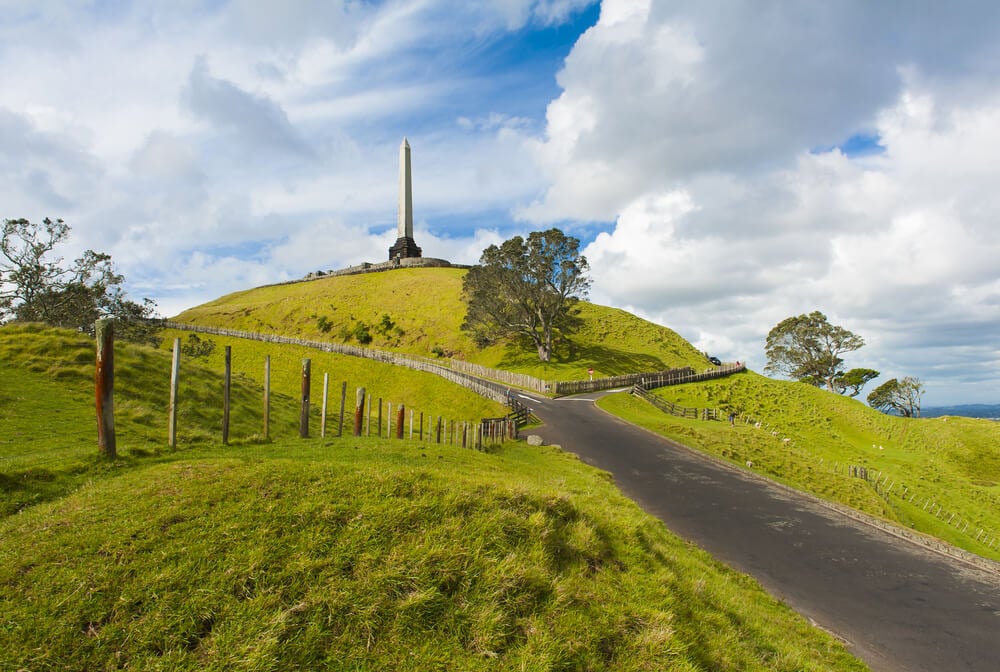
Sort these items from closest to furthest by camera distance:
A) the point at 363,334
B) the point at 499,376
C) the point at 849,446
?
the point at 849,446 → the point at 499,376 → the point at 363,334

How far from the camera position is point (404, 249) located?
4336 inches

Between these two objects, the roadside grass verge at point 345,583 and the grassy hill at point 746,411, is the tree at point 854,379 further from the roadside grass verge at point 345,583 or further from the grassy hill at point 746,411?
the roadside grass verge at point 345,583

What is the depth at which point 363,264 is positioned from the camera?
119750 millimetres

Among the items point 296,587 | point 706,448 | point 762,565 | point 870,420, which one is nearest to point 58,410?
point 296,587

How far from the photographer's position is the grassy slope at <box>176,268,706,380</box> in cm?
6538

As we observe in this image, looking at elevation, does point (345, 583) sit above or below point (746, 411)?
above

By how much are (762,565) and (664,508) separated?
14.2 feet

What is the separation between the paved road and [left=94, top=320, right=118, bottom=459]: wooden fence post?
50.5ft

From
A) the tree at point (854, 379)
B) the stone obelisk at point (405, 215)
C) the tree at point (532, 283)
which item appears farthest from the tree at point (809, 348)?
the stone obelisk at point (405, 215)

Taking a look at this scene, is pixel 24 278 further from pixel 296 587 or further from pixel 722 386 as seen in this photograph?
pixel 722 386

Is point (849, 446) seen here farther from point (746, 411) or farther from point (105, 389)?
point (105, 389)

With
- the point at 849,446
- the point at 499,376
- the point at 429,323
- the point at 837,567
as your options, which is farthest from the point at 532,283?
the point at 837,567

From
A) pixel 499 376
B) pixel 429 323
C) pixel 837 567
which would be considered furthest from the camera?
pixel 429 323

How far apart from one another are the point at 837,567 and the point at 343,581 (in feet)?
48.9
